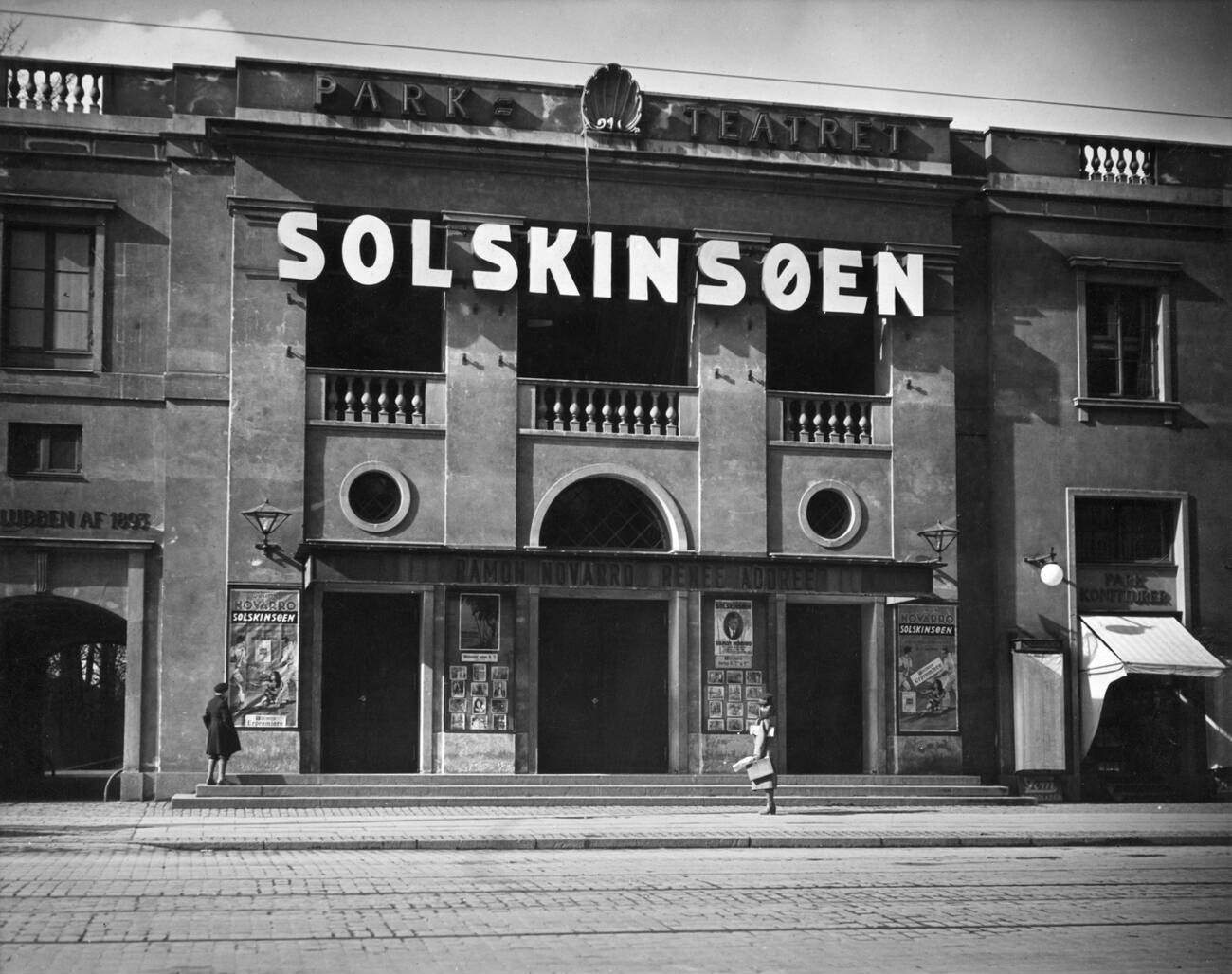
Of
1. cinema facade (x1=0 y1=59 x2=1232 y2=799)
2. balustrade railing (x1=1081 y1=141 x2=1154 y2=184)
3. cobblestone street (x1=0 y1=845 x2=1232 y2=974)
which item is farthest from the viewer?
balustrade railing (x1=1081 y1=141 x2=1154 y2=184)

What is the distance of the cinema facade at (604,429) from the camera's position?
2447cm

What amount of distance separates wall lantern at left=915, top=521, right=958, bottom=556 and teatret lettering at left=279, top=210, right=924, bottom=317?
3.71 metres

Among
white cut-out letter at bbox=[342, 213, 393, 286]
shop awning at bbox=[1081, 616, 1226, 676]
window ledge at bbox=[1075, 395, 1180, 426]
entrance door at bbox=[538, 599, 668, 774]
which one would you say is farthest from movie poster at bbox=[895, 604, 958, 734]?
white cut-out letter at bbox=[342, 213, 393, 286]

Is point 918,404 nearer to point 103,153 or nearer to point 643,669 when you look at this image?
point 643,669

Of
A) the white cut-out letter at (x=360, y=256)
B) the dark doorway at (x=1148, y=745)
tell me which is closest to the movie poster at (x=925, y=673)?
the dark doorway at (x=1148, y=745)

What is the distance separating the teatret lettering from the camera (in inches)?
977

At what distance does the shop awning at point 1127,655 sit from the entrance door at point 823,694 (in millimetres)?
4145

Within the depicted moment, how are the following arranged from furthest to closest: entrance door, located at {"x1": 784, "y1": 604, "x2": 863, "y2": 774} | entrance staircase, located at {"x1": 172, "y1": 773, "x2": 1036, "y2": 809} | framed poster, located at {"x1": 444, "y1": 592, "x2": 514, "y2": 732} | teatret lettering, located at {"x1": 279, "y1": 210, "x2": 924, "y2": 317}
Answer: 1. entrance door, located at {"x1": 784, "y1": 604, "x2": 863, "y2": 774}
2. teatret lettering, located at {"x1": 279, "y1": 210, "x2": 924, "y2": 317}
3. framed poster, located at {"x1": 444, "y1": 592, "x2": 514, "y2": 732}
4. entrance staircase, located at {"x1": 172, "y1": 773, "x2": 1036, "y2": 809}

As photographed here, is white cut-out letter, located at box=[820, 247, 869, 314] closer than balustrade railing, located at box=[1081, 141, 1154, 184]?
Yes

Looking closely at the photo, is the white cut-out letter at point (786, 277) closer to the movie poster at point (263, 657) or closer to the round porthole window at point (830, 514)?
the round porthole window at point (830, 514)

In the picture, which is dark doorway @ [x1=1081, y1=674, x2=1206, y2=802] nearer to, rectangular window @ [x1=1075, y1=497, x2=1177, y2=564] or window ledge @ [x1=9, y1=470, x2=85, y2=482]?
rectangular window @ [x1=1075, y1=497, x2=1177, y2=564]

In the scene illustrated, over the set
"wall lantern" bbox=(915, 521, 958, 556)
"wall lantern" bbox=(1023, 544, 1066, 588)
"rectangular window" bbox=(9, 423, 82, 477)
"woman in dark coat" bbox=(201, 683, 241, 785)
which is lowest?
"woman in dark coat" bbox=(201, 683, 241, 785)

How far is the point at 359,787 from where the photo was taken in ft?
77.5

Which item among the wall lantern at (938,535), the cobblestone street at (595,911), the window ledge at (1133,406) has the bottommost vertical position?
the cobblestone street at (595,911)
